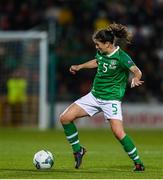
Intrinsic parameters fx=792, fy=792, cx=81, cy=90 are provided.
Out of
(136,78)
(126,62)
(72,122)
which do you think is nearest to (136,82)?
(136,78)

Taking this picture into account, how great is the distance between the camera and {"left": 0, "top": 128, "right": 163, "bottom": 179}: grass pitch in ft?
35.3

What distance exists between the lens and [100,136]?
869 inches

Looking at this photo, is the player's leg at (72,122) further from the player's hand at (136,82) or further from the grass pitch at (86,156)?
the player's hand at (136,82)

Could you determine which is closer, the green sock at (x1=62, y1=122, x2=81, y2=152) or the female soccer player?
the female soccer player

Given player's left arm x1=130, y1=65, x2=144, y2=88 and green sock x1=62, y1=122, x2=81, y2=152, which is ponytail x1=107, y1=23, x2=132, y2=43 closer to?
player's left arm x1=130, y1=65, x2=144, y2=88

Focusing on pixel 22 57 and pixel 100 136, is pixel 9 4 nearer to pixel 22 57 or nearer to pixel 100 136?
pixel 22 57

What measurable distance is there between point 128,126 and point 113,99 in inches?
564

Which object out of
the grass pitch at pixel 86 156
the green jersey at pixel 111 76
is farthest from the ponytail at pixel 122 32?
the grass pitch at pixel 86 156

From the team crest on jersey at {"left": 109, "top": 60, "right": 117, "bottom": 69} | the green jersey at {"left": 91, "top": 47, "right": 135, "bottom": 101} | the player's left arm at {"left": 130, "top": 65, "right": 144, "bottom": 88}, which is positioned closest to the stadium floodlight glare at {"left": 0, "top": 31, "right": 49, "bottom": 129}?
the green jersey at {"left": 91, "top": 47, "right": 135, "bottom": 101}

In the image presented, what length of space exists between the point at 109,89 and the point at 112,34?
0.81 m

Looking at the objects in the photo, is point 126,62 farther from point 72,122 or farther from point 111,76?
point 72,122

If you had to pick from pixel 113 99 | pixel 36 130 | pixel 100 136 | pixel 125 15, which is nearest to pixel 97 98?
pixel 113 99

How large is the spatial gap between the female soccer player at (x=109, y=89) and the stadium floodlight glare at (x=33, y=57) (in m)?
13.9

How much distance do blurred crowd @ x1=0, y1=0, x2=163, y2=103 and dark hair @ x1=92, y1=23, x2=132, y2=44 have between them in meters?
14.4
